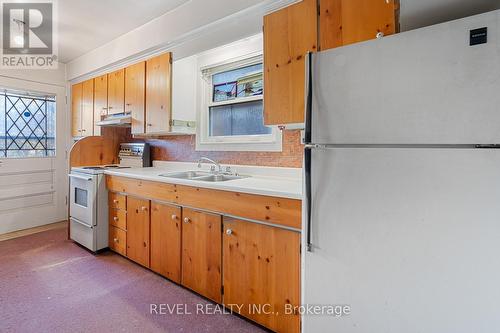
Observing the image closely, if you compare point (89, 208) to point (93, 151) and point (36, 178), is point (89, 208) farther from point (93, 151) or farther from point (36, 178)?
point (36, 178)

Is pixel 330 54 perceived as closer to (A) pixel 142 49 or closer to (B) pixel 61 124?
(A) pixel 142 49

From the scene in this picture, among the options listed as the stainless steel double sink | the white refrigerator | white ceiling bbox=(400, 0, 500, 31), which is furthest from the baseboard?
white ceiling bbox=(400, 0, 500, 31)

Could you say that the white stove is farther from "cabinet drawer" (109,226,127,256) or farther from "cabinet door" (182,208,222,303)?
"cabinet door" (182,208,222,303)

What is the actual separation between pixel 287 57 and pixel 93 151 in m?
2.80

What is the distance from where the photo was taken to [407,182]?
3.22 ft

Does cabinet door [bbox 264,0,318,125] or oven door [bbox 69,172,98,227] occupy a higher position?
cabinet door [bbox 264,0,318,125]

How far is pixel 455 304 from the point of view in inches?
35.9

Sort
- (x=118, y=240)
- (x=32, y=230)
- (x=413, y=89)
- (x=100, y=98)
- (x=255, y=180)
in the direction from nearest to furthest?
(x=413, y=89), (x=255, y=180), (x=118, y=240), (x=100, y=98), (x=32, y=230)

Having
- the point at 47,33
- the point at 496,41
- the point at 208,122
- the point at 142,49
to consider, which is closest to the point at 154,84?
the point at 142,49

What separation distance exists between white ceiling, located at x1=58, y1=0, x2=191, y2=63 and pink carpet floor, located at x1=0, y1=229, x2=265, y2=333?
241cm

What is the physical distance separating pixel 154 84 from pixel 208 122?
67cm

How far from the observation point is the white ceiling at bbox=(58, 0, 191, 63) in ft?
7.90

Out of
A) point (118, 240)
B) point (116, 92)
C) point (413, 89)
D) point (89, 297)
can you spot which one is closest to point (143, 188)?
point (118, 240)

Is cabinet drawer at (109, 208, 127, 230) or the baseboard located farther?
the baseboard
